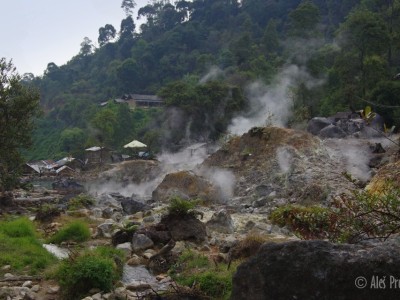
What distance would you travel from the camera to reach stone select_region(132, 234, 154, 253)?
30.3 ft

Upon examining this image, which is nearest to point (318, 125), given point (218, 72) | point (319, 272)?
point (319, 272)

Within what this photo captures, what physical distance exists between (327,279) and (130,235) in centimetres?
682

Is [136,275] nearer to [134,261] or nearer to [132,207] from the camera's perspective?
[134,261]

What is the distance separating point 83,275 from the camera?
639 centimetres

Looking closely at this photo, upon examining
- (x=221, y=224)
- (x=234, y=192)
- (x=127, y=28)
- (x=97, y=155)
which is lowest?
(x=97, y=155)

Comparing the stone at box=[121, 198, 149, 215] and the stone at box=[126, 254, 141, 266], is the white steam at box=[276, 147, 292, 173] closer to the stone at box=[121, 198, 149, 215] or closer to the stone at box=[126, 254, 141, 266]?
the stone at box=[121, 198, 149, 215]

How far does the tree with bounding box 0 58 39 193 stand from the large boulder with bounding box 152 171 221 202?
5727 millimetres

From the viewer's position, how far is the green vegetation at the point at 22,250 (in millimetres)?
7598

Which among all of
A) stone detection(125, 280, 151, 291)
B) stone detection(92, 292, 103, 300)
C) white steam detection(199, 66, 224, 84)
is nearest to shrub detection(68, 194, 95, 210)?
stone detection(125, 280, 151, 291)

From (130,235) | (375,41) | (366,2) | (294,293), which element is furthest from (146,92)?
(294,293)

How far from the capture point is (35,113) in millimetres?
16891

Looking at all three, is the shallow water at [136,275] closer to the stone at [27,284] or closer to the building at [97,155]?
the stone at [27,284]

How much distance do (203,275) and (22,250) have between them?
363 cm

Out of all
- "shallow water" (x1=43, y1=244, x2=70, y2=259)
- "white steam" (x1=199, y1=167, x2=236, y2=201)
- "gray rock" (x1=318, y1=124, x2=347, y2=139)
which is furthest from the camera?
"gray rock" (x1=318, y1=124, x2=347, y2=139)
